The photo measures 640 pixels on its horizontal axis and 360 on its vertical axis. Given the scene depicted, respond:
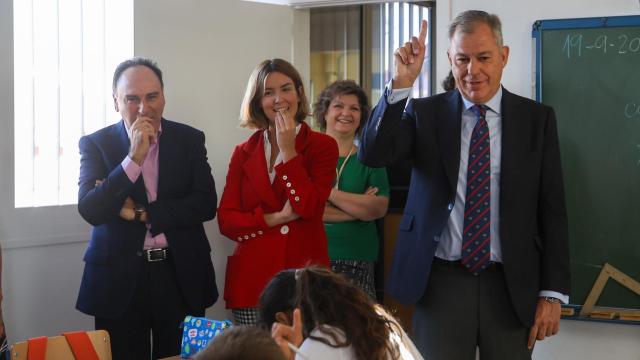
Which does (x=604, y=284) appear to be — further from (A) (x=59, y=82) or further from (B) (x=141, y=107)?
(A) (x=59, y=82)

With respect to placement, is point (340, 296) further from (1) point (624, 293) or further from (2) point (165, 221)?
(1) point (624, 293)

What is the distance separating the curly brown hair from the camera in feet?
5.87

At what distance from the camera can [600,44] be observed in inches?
131

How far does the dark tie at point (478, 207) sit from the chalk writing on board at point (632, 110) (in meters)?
1.23

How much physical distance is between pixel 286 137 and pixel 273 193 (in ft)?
0.75

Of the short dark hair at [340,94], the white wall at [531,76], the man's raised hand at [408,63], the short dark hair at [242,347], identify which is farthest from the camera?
the short dark hair at [340,94]

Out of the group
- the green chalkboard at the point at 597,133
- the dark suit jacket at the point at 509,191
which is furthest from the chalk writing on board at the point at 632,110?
the dark suit jacket at the point at 509,191

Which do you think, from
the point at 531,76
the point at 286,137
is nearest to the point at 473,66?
the point at 286,137

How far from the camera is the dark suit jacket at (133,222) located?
8.86 ft

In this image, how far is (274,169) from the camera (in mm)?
2902

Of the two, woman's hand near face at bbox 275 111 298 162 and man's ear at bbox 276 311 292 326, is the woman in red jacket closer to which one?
woman's hand near face at bbox 275 111 298 162

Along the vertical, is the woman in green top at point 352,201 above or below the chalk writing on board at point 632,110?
below

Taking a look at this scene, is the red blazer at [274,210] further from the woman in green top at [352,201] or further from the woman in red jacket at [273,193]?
the woman in green top at [352,201]

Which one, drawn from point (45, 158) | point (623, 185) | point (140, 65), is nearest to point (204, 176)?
point (140, 65)
